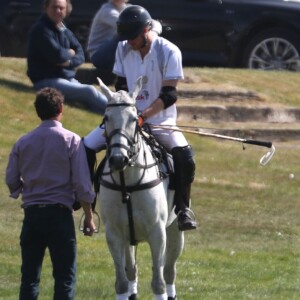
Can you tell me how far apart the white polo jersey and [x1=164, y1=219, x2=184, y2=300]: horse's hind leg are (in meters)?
1.00

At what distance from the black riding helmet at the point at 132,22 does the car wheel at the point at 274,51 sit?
1172 cm

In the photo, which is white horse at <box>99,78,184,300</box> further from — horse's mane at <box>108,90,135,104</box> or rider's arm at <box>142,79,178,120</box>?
rider's arm at <box>142,79,178,120</box>

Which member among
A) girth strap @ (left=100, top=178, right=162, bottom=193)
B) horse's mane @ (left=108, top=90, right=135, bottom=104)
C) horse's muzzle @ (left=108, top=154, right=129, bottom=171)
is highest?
horse's mane @ (left=108, top=90, right=135, bottom=104)

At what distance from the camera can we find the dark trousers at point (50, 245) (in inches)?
349

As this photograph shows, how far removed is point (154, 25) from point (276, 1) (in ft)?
37.9

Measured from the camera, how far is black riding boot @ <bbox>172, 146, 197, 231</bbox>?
1015cm

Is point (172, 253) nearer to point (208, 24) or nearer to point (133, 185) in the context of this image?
point (133, 185)

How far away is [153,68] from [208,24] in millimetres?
11244

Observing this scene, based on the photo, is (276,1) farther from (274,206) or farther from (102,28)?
(274,206)

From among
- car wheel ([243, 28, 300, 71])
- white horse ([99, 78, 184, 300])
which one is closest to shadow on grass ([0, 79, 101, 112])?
car wheel ([243, 28, 300, 71])

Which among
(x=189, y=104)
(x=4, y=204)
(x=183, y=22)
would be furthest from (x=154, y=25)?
(x=183, y=22)

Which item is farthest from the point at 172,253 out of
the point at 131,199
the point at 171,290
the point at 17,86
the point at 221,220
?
the point at 17,86

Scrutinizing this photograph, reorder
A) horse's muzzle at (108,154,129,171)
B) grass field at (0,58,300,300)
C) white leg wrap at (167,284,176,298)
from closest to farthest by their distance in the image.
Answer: horse's muzzle at (108,154,129,171) < white leg wrap at (167,284,176,298) < grass field at (0,58,300,300)

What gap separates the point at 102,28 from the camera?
19.2 metres
